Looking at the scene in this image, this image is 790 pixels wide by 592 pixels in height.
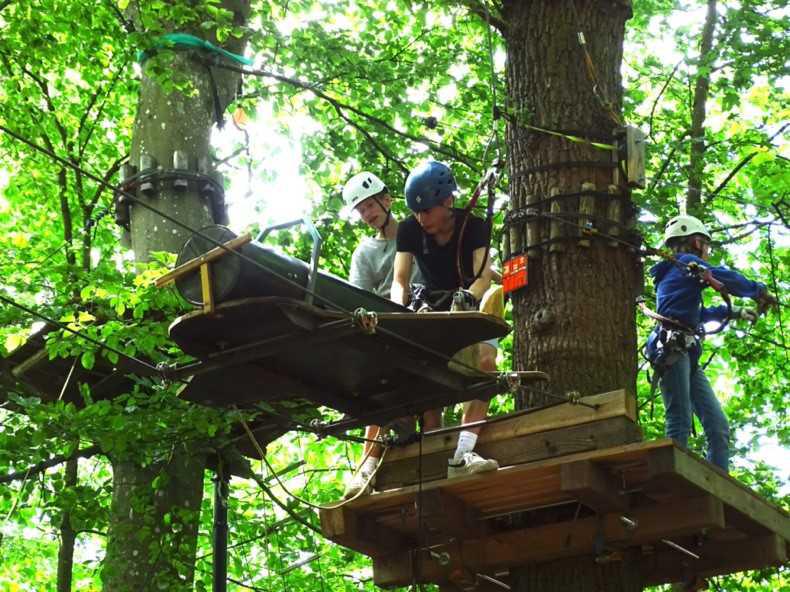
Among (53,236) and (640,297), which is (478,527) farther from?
(53,236)

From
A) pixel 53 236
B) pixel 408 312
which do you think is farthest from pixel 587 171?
pixel 53 236

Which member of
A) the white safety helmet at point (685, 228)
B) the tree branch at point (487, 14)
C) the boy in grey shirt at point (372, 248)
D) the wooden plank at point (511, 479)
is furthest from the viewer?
the tree branch at point (487, 14)

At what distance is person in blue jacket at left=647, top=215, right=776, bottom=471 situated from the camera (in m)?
6.62

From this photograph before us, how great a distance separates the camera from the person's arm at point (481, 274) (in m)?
5.77

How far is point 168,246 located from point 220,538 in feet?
7.25

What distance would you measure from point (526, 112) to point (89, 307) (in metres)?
3.12

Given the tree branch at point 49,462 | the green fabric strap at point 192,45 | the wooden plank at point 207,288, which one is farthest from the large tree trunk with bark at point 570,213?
the tree branch at point 49,462

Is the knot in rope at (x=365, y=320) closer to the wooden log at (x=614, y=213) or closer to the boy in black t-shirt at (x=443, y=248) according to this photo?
the boy in black t-shirt at (x=443, y=248)

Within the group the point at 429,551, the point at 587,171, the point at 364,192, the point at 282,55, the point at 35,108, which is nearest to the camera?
the point at 429,551

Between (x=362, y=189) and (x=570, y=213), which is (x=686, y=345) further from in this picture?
(x=362, y=189)

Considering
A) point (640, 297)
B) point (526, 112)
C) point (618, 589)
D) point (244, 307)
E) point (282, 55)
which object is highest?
point (282, 55)

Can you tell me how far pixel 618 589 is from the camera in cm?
584

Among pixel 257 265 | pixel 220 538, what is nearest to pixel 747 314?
pixel 257 265

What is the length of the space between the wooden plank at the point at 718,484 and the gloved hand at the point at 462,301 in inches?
41.5
